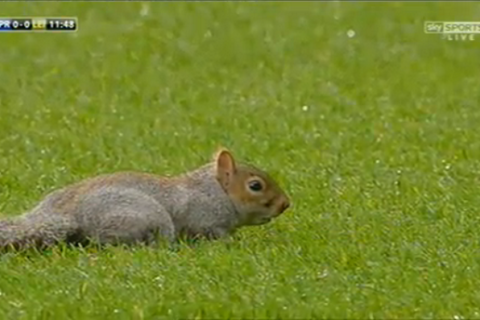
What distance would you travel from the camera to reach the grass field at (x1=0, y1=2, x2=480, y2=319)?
21.4 feet

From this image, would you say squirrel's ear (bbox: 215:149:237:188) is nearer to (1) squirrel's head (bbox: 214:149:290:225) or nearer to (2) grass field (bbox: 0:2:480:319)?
(1) squirrel's head (bbox: 214:149:290:225)

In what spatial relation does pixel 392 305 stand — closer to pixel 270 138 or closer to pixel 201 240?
pixel 201 240

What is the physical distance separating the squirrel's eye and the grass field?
270mm

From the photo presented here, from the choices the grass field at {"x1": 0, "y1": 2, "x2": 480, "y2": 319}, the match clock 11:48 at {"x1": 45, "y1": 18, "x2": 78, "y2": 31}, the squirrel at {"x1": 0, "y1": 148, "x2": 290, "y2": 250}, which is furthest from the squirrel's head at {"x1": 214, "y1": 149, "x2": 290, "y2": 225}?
the match clock 11:48 at {"x1": 45, "y1": 18, "x2": 78, "y2": 31}

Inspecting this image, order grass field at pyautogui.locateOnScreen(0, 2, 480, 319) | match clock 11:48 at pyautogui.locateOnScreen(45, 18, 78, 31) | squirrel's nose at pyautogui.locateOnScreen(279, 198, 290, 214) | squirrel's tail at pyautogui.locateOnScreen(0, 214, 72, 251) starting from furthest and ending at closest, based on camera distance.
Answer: match clock 11:48 at pyautogui.locateOnScreen(45, 18, 78, 31) < squirrel's nose at pyautogui.locateOnScreen(279, 198, 290, 214) < squirrel's tail at pyautogui.locateOnScreen(0, 214, 72, 251) < grass field at pyautogui.locateOnScreen(0, 2, 480, 319)

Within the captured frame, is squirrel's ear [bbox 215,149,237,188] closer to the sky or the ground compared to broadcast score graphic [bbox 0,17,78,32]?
closer to the ground

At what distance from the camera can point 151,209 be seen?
771 centimetres

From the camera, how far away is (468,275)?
681 centimetres

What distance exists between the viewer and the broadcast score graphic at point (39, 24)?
15.3 metres

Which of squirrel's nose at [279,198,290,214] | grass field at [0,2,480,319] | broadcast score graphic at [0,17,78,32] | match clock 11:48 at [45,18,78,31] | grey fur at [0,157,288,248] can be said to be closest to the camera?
grass field at [0,2,480,319]

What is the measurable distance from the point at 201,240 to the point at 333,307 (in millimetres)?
1777

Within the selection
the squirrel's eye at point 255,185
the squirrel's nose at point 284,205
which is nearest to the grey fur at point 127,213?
the squirrel's eye at point 255,185

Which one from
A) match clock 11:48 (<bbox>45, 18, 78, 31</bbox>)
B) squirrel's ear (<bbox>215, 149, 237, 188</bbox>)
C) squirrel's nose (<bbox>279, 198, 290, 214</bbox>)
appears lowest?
squirrel's nose (<bbox>279, 198, 290, 214</bbox>)

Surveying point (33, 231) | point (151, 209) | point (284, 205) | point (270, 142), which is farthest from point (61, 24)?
point (33, 231)
